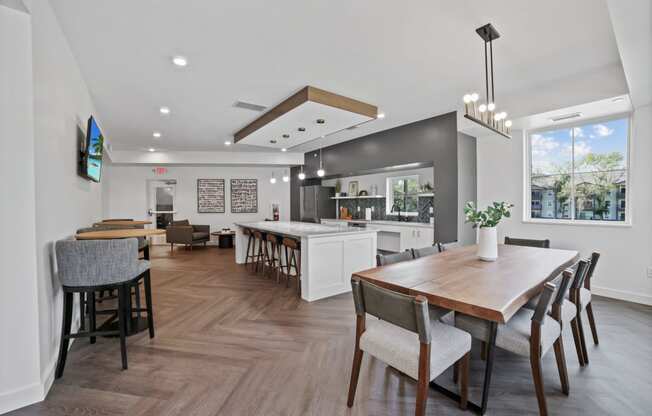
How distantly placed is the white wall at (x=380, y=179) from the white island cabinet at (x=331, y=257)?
245cm

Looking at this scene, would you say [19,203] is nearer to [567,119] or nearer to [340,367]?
[340,367]

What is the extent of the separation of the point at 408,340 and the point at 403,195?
511 cm

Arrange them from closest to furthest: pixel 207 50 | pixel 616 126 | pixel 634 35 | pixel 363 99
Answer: pixel 634 35
pixel 207 50
pixel 616 126
pixel 363 99

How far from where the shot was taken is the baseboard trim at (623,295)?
3.31m

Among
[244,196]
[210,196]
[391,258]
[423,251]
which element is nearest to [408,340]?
[391,258]

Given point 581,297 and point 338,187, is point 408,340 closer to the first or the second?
point 581,297

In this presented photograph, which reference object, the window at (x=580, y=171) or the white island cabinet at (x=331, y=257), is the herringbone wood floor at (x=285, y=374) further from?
the window at (x=580, y=171)

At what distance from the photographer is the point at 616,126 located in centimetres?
359

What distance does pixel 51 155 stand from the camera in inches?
83.3

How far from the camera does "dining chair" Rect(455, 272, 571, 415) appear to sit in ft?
5.11

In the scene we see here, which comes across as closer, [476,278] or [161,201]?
[476,278]

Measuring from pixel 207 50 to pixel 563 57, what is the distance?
11.2 feet

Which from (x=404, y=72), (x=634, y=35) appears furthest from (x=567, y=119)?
(x=404, y=72)

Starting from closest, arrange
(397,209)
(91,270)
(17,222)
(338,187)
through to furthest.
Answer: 1. (17,222)
2. (91,270)
3. (397,209)
4. (338,187)
